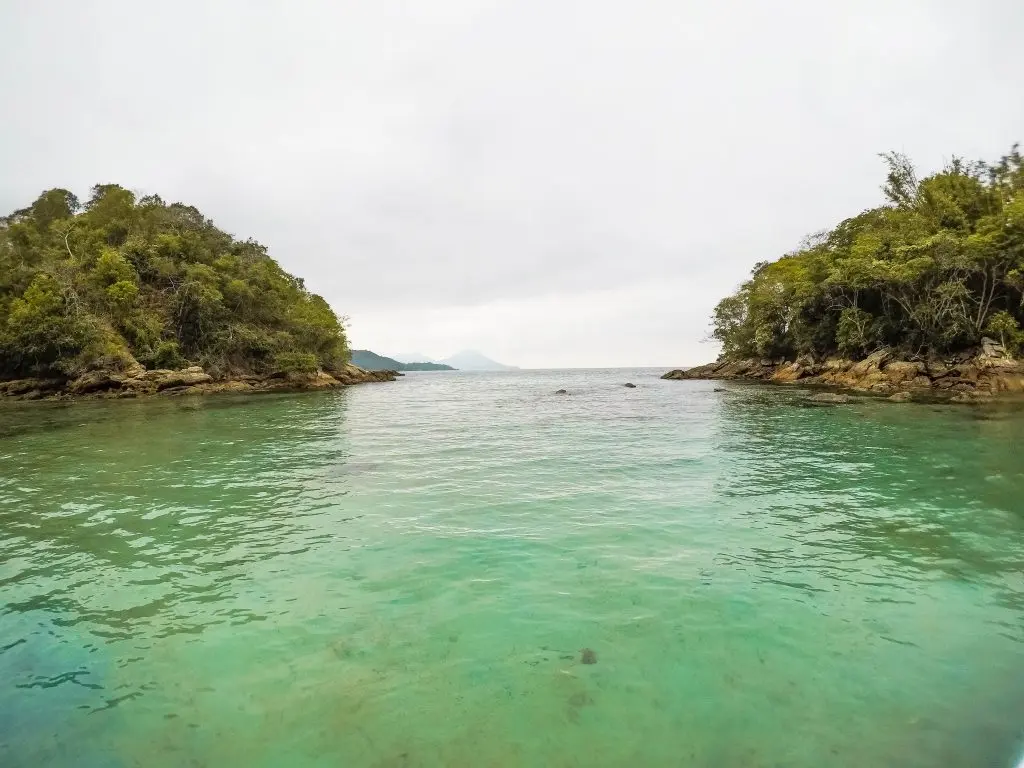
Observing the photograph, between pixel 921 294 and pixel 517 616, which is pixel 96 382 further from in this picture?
pixel 921 294

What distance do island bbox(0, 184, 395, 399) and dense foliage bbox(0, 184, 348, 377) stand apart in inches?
4.4

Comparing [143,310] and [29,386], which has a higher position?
[143,310]

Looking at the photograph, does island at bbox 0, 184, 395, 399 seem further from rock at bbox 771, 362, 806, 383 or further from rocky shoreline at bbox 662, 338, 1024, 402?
rocky shoreline at bbox 662, 338, 1024, 402

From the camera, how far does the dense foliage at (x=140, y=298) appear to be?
127 feet

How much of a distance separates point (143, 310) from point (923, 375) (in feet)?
211

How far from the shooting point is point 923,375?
33094 mm

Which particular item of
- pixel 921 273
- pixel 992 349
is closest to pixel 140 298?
pixel 921 273

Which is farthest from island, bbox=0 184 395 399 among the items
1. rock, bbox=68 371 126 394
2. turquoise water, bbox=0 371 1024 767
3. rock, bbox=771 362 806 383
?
rock, bbox=771 362 806 383

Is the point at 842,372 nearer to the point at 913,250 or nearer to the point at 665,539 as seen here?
the point at 913,250

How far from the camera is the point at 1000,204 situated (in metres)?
33.6

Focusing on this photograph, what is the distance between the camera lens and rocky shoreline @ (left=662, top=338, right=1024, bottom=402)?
2795 centimetres

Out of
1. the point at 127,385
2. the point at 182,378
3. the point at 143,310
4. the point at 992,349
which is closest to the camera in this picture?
the point at 992,349

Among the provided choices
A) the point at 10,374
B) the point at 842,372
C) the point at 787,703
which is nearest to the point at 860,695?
the point at 787,703

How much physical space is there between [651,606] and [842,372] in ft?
139
